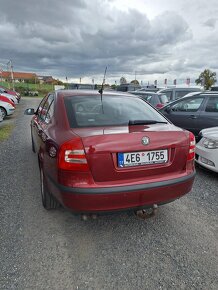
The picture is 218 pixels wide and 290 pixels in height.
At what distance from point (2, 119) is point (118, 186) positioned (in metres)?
11.4

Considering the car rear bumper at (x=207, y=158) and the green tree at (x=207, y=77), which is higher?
the green tree at (x=207, y=77)

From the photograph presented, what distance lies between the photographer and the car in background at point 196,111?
6.08 metres

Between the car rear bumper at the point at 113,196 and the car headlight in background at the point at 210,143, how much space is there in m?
2.14

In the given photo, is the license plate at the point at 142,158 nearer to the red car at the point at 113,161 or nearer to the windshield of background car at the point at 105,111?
the red car at the point at 113,161

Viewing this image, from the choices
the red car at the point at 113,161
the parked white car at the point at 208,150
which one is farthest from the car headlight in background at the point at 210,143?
the red car at the point at 113,161

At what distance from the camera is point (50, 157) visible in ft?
8.33

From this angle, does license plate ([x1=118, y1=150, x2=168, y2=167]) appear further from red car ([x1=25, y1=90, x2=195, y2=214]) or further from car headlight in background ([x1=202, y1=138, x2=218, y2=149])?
car headlight in background ([x1=202, y1=138, x2=218, y2=149])

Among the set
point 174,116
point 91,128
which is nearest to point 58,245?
point 91,128

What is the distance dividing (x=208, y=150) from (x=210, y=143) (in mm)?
132

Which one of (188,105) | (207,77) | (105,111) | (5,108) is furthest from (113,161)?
(207,77)

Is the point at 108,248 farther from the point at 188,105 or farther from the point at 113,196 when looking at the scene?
the point at 188,105

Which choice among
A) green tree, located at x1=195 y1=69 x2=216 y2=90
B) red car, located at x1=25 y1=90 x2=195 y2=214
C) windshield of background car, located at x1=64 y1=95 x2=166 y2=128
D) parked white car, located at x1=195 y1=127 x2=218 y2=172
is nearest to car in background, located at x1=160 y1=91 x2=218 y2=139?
parked white car, located at x1=195 y1=127 x2=218 y2=172

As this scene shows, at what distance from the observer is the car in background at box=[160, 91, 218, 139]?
6.08 m

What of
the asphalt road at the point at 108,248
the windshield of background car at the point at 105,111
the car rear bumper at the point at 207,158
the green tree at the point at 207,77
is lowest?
the asphalt road at the point at 108,248
